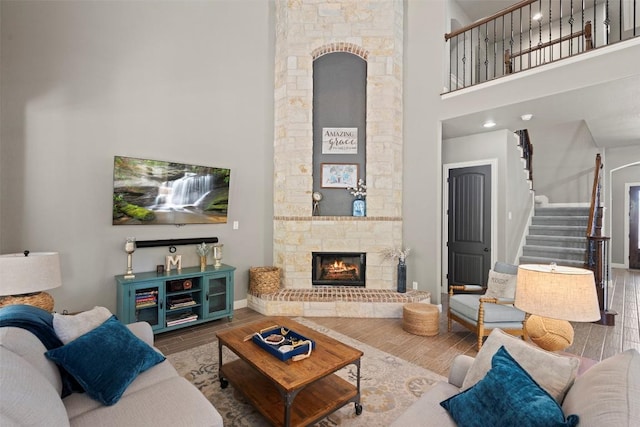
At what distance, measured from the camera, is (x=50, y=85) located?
313cm

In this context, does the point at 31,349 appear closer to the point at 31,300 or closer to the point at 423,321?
the point at 31,300

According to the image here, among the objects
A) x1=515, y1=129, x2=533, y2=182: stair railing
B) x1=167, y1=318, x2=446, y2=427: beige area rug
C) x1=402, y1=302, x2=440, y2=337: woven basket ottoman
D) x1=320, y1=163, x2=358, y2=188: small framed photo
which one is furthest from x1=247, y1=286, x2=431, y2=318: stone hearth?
x1=515, y1=129, x2=533, y2=182: stair railing

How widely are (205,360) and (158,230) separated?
1756 millimetres

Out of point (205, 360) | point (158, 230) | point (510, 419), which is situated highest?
point (158, 230)

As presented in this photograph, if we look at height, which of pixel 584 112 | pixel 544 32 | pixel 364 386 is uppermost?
pixel 544 32

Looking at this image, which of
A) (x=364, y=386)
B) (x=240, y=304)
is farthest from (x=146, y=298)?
(x=364, y=386)

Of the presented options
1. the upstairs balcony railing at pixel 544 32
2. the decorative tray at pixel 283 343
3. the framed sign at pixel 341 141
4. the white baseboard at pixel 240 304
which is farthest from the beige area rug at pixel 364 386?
the upstairs balcony railing at pixel 544 32

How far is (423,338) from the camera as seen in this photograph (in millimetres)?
3580

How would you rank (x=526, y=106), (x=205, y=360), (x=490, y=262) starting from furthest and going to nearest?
(x=490, y=262), (x=526, y=106), (x=205, y=360)

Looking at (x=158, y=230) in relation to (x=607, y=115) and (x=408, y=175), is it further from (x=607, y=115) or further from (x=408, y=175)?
(x=607, y=115)

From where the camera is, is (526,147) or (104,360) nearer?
(104,360)

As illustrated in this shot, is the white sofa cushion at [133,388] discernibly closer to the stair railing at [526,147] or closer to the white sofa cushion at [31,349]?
the white sofa cushion at [31,349]

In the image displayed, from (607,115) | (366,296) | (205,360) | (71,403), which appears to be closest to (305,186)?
(366,296)

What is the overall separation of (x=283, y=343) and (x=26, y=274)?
204 centimetres
